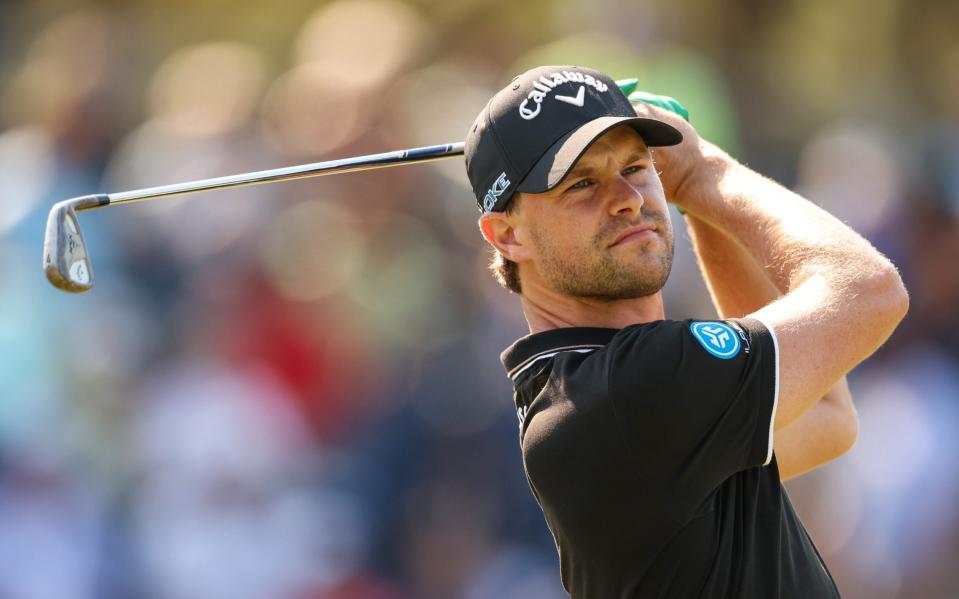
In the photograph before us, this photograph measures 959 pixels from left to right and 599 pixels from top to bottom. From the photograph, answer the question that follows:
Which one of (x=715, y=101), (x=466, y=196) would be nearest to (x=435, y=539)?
(x=466, y=196)

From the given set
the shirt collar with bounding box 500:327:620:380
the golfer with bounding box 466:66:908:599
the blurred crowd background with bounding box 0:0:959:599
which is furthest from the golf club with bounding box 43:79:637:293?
the blurred crowd background with bounding box 0:0:959:599

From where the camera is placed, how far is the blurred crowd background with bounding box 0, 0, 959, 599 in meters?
4.31

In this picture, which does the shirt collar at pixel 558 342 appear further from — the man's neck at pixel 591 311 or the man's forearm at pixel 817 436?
the man's forearm at pixel 817 436

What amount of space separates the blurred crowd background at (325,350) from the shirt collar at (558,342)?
2.25 metres

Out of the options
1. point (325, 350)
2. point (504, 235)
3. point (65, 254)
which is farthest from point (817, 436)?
point (325, 350)

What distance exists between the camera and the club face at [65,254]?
2422 mm

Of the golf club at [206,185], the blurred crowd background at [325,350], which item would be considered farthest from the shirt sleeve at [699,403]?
the blurred crowd background at [325,350]

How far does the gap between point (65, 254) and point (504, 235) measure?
3.13 feet

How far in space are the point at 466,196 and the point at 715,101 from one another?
124cm

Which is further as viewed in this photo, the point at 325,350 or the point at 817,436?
the point at 325,350

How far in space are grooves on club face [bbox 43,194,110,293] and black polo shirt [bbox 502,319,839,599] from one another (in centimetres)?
110

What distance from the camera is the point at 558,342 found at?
6.81 feet

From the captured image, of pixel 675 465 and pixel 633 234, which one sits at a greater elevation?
pixel 633 234

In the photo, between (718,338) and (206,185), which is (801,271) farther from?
(206,185)
